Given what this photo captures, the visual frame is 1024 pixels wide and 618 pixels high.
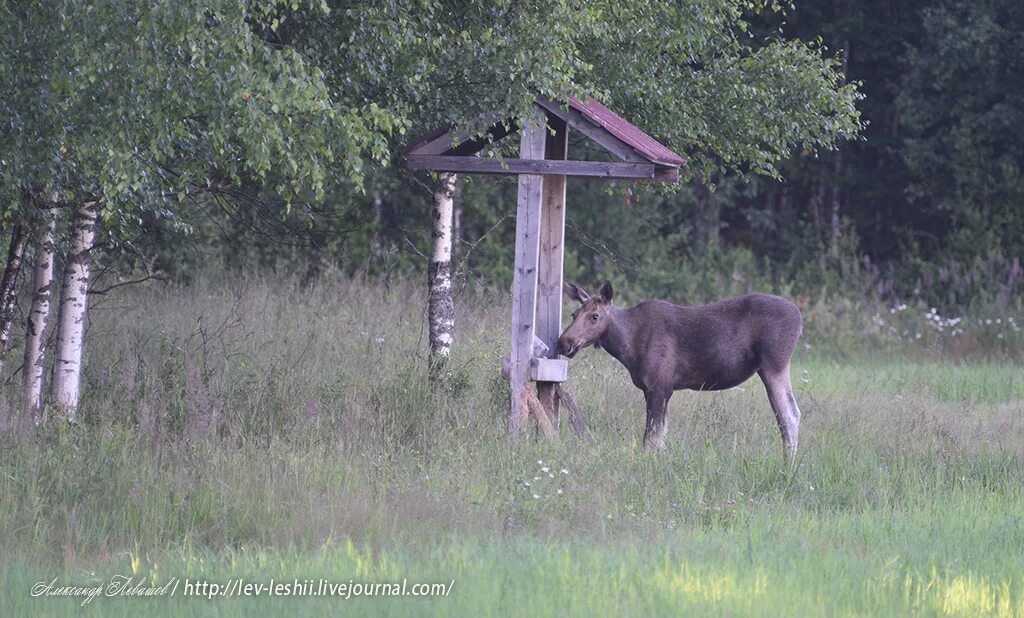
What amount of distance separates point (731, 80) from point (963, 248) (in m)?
13.6

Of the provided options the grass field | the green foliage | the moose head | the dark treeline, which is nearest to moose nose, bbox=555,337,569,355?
the moose head

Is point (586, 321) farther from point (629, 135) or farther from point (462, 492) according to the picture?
point (462, 492)

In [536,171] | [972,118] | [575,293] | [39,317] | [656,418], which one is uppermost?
[972,118]

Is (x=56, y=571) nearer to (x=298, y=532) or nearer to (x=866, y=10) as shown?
(x=298, y=532)

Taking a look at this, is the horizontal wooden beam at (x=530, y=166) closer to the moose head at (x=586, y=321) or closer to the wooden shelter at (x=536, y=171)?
the wooden shelter at (x=536, y=171)

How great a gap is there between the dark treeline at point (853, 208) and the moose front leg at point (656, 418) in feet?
25.6

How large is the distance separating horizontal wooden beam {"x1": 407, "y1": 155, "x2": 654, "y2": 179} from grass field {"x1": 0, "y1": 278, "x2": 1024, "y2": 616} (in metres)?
2.01

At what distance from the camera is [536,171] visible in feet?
34.6

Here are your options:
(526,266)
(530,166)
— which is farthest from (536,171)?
(526,266)

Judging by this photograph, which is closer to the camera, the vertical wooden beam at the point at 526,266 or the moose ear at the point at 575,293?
the vertical wooden beam at the point at 526,266

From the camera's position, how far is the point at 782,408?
10.8 m

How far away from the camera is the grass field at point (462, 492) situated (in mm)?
Answer: 6391

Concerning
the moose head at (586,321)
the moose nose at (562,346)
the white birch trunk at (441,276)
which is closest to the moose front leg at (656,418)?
the moose head at (586,321)

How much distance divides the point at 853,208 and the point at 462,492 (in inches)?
934
